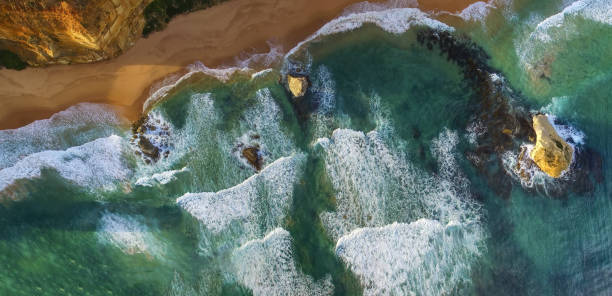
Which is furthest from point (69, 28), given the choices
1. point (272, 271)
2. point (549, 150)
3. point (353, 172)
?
point (549, 150)

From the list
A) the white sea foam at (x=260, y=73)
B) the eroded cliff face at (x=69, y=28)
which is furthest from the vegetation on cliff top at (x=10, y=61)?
the white sea foam at (x=260, y=73)

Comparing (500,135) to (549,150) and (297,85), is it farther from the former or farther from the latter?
(297,85)

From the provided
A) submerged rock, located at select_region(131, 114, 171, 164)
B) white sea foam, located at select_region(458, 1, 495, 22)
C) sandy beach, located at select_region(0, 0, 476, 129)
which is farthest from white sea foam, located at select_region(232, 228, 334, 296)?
white sea foam, located at select_region(458, 1, 495, 22)

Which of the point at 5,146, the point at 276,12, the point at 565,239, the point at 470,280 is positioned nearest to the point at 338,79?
the point at 276,12

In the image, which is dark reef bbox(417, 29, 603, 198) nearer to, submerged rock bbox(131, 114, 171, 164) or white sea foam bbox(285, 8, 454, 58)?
white sea foam bbox(285, 8, 454, 58)

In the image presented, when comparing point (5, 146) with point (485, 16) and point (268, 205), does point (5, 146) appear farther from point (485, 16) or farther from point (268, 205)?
point (485, 16)
